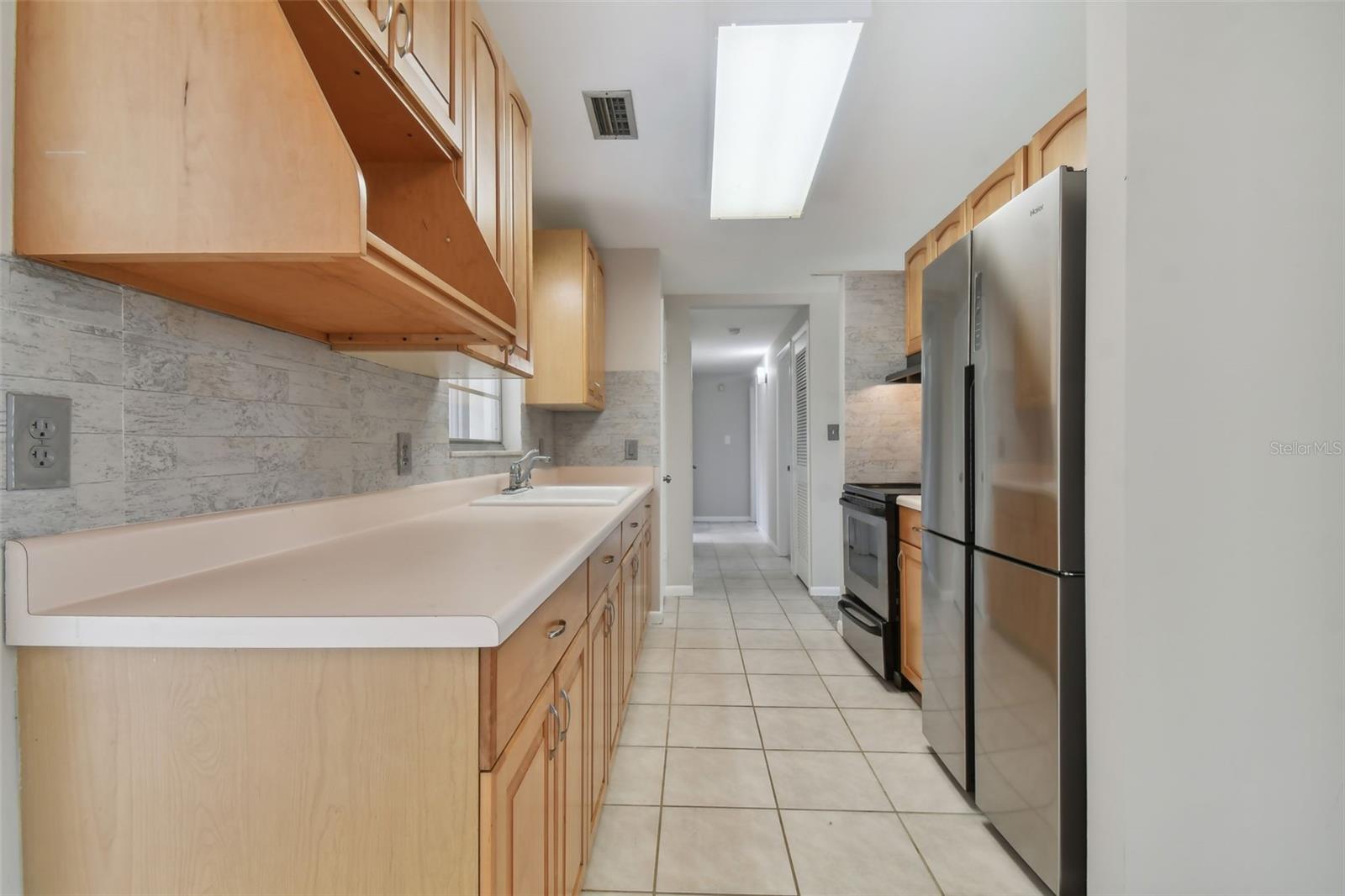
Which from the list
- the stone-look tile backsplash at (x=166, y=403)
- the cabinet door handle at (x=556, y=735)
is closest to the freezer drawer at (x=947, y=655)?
the cabinet door handle at (x=556, y=735)

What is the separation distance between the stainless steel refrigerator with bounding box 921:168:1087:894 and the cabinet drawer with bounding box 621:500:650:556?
3.59ft

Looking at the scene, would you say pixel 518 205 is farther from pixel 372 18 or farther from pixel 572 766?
pixel 572 766

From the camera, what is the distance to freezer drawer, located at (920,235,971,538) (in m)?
1.77

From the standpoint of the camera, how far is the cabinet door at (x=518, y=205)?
1.71 metres

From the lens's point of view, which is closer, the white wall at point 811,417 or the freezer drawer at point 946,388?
the freezer drawer at point 946,388

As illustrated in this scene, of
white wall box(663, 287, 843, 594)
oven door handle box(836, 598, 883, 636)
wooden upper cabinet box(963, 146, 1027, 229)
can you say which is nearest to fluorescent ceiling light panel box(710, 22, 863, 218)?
wooden upper cabinet box(963, 146, 1027, 229)

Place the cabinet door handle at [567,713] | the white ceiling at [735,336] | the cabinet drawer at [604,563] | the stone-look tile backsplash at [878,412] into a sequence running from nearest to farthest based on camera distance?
the cabinet door handle at [567,713] < the cabinet drawer at [604,563] < the stone-look tile backsplash at [878,412] < the white ceiling at [735,336]

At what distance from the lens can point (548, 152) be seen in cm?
240

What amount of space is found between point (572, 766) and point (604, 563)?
57 centimetres

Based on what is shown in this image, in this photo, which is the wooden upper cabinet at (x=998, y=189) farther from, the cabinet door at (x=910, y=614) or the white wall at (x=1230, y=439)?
the cabinet door at (x=910, y=614)

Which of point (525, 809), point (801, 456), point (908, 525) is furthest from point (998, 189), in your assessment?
point (801, 456)

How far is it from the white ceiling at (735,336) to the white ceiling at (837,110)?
72.1 inches

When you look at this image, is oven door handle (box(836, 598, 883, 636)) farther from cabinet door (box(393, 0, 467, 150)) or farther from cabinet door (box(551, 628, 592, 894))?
cabinet door (box(393, 0, 467, 150))

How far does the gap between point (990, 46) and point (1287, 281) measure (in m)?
1.07
